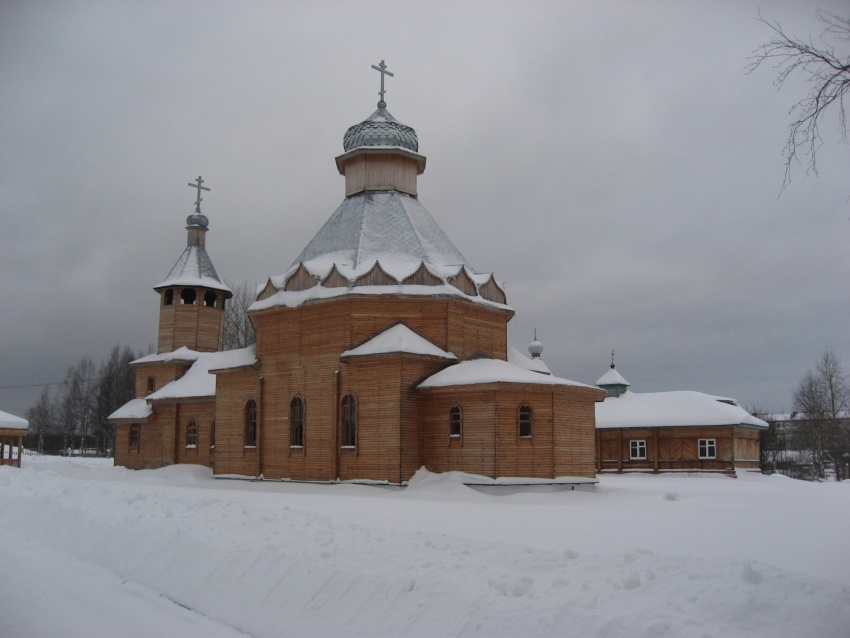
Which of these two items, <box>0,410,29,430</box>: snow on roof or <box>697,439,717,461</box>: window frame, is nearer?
<box>0,410,29,430</box>: snow on roof

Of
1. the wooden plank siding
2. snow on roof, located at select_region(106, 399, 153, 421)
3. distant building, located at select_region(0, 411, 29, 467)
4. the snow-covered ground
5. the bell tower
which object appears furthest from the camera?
the bell tower

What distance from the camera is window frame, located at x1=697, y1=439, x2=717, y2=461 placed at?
112 ft

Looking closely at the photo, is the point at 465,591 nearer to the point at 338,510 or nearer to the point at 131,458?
the point at 338,510

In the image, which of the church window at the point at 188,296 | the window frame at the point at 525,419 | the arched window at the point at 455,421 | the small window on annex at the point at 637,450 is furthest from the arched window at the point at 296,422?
the small window on annex at the point at 637,450

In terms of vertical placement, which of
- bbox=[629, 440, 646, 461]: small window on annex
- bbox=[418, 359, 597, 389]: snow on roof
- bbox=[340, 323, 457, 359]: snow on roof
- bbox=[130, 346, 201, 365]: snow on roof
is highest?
bbox=[130, 346, 201, 365]: snow on roof

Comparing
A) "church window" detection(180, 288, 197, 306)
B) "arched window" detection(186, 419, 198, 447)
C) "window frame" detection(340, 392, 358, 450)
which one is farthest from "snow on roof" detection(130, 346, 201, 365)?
"window frame" detection(340, 392, 358, 450)

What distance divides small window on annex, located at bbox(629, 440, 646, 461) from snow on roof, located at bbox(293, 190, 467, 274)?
15.3 meters

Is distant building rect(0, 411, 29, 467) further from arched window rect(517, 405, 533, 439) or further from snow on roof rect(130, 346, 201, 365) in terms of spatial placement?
arched window rect(517, 405, 533, 439)

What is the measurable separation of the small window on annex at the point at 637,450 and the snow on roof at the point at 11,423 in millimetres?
27119

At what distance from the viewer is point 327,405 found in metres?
22.9

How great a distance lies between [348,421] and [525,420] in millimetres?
5306

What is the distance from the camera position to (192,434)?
31812mm

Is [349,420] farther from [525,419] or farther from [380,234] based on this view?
[380,234]

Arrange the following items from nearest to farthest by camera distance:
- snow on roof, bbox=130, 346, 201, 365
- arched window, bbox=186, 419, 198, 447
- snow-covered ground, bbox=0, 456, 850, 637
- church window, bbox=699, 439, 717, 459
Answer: snow-covered ground, bbox=0, 456, 850, 637, arched window, bbox=186, 419, 198, 447, church window, bbox=699, 439, 717, 459, snow on roof, bbox=130, 346, 201, 365
